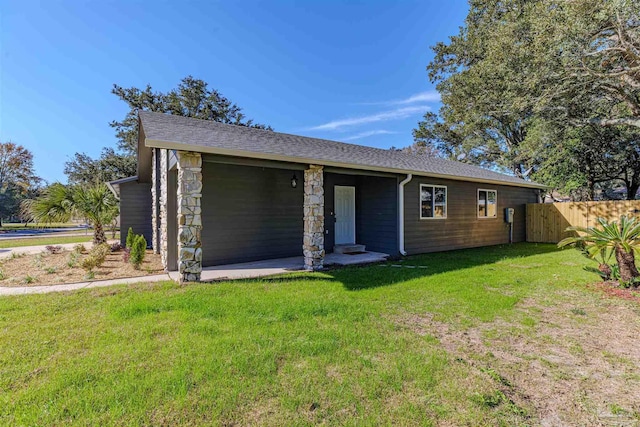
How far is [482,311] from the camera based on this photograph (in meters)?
3.96

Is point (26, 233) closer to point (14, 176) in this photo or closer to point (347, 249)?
point (14, 176)

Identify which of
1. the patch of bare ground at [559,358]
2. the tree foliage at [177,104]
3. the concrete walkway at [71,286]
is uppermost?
the tree foliage at [177,104]

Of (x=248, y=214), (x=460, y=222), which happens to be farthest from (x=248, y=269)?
(x=460, y=222)

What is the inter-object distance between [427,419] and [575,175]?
19.6 meters

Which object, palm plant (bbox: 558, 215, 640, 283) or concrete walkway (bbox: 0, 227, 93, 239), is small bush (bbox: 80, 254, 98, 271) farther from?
concrete walkway (bbox: 0, 227, 93, 239)

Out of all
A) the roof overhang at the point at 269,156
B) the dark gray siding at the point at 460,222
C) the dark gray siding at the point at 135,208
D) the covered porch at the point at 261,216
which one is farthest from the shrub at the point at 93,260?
the dark gray siding at the point at 460,222

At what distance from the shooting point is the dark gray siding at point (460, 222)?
28.1ft

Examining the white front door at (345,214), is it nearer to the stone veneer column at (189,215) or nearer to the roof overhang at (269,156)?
the roof overhang at (269,156)

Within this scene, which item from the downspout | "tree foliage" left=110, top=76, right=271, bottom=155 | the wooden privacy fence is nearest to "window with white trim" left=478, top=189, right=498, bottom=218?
the wooden privacy fence

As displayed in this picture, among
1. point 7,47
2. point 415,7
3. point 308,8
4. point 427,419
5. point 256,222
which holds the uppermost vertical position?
point 415,7

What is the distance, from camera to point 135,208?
10656 mm

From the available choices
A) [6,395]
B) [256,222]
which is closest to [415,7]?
[256,222]

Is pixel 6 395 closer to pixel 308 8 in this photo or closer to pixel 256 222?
pixel 256 222

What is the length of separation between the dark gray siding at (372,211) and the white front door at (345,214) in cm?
14
